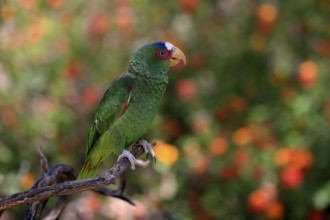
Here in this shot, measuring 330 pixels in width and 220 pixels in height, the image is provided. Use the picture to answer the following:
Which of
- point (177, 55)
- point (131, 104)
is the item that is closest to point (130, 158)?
point (131, 104)

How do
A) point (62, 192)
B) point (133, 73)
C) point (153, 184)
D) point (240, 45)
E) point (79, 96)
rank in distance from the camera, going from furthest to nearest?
point (240, 45) → point (79, 96) → point (153, 184) → point (133, 73) → point (62, 192)

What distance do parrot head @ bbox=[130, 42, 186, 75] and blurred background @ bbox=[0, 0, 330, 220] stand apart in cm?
131

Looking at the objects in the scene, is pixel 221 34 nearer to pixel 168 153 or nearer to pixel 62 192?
pixel 168 153

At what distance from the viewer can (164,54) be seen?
213 cm

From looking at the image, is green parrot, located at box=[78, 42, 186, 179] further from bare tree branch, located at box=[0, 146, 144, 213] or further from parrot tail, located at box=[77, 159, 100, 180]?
bare tree branch, located at box=[0, 146, 144, 213]

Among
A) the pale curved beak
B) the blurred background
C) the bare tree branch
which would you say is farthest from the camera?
the blurred background

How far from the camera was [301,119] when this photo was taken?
3.90m

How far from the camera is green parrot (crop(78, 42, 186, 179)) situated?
210 centimetres

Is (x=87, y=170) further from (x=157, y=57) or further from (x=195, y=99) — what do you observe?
(x=195, y=99)

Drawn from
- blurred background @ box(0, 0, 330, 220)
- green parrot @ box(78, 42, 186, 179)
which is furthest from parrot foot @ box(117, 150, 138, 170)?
blurred background @ box(0, 0, 330, 220)

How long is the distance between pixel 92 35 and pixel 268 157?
5.20 ft

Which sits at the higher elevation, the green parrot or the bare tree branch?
the green parrot

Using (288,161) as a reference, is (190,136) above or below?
above

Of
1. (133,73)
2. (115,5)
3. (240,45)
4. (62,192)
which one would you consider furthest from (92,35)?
(62,192)
